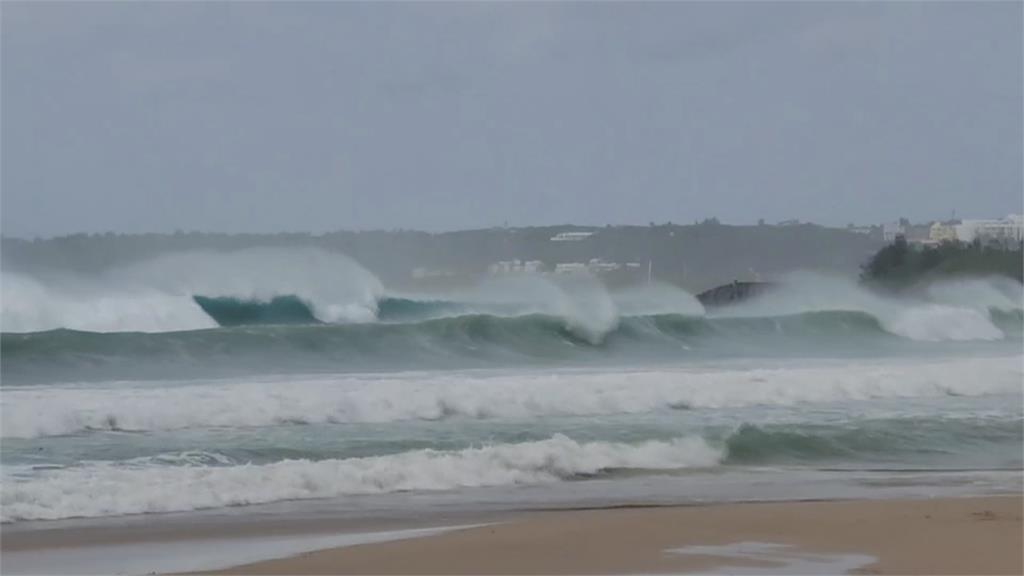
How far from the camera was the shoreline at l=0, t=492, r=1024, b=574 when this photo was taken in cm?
794

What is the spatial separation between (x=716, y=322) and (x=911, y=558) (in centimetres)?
A: 2143

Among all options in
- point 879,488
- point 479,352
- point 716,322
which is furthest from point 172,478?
point 716,322

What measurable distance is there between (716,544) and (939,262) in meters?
32.0

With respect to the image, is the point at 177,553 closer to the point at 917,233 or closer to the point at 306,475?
the point at 306,475

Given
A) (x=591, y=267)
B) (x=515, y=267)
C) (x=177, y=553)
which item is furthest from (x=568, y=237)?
(x=177, y=553)

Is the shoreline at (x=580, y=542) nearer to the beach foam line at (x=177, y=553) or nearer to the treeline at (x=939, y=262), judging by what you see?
the beach foam line at (x=177, y=553)

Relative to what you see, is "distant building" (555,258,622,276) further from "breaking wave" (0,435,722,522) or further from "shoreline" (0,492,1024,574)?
"shoreline" (0,492,1024,574)

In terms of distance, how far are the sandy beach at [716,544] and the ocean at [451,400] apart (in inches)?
45.2

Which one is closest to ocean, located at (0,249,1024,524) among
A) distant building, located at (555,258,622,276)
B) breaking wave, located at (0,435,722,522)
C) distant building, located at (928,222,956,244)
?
breaking wave, located at (0,435,722,522)

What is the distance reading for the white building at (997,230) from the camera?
38656 mm

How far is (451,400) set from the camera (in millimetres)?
15664

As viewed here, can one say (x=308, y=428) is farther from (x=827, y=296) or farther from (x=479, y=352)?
(x=827, y=296)

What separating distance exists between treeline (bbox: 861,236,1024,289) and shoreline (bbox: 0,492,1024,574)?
28.2 meters

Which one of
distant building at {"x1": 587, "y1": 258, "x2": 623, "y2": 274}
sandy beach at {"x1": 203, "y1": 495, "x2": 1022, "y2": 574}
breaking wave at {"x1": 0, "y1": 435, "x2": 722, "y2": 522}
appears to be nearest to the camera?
sandy beach at {"x1": 203, "y1": 495, "x2": 1022, "y2": 574}
